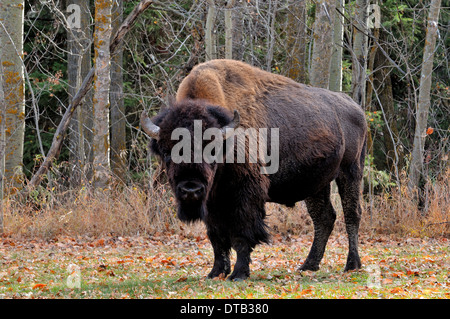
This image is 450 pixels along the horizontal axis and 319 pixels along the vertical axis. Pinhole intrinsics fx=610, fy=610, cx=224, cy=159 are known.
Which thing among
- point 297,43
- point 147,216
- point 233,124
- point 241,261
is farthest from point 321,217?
point 297,43

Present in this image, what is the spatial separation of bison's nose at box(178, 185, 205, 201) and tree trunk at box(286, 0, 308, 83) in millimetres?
8650

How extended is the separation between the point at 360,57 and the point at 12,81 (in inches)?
386

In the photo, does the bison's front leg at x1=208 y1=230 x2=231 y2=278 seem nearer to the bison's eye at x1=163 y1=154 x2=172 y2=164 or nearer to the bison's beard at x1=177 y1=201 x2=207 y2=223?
the bison's beard at x1=177 y1=201 x2=207 y2=223

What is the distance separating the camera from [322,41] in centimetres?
1312

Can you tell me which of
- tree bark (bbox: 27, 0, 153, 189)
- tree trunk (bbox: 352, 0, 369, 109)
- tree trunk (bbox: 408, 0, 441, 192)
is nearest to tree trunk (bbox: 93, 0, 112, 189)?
tree bark (bbox: 27, 0, 153, 189)

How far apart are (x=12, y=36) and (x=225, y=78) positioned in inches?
302

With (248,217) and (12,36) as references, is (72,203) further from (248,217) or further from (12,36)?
(248,217)

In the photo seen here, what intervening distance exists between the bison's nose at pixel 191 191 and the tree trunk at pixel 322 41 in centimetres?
725

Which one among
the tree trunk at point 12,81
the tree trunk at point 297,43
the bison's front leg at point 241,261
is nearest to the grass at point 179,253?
the bison's front leg at point 241,261

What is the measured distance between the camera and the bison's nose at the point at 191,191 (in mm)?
Result: 6602

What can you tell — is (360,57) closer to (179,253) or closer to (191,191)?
(179,253)

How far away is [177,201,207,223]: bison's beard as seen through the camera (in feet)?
22.9

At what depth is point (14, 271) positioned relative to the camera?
8.18 m

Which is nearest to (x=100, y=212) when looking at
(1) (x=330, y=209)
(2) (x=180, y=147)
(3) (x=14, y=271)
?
(3) (x=14, y=271)
